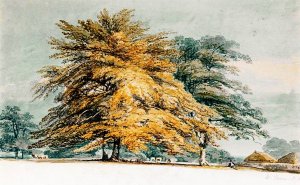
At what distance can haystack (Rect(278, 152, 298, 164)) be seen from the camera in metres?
5.31

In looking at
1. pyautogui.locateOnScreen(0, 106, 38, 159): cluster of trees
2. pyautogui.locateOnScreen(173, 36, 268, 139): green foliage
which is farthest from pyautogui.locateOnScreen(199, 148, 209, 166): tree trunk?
pyautogui.locateOnScreen(0, 106, 38, 159): cluster of trees

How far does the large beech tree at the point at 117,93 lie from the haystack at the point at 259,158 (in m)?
0.30

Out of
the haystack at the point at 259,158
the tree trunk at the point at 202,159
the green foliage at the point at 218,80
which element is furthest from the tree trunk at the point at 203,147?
the haystack at the point at 259,158

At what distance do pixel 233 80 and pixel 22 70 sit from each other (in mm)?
1802

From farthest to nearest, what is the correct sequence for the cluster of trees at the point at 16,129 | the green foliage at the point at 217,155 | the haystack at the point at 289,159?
the cluster of trees at the point at 16,129 < the green foliage at the point at 217,155 < the haystack at the point at 289,159

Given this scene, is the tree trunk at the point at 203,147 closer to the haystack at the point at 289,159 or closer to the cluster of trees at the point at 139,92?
the cluster of trees at the point at 139,92

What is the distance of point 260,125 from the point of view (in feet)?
17.9

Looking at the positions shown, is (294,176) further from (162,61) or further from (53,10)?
(53,10)

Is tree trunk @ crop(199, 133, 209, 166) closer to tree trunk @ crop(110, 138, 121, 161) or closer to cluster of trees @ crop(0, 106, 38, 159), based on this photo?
tree trunk @ crop(110, 138, 121, 161)

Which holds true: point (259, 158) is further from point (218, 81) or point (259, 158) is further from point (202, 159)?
point (218, 81)

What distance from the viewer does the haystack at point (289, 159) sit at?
5312 mm

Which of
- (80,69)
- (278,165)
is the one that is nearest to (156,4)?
(80,69)

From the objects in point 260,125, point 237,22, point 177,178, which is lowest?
point 177,178

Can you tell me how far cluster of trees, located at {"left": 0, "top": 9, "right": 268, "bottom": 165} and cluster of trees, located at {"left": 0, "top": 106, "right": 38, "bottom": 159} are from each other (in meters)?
0.10
